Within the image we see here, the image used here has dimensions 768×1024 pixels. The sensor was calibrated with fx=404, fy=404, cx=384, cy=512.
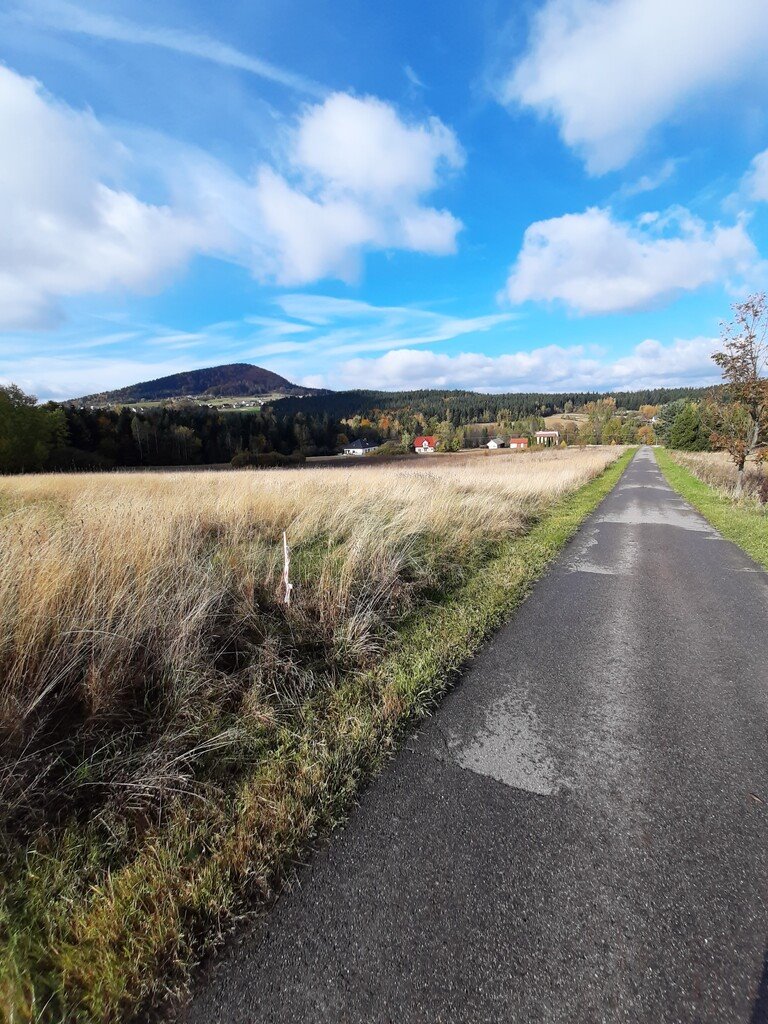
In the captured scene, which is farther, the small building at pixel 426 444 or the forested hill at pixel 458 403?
the forested hill at pixel 458 403

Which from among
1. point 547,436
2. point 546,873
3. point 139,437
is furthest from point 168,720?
point 547,436

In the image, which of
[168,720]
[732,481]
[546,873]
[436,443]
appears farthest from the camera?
[436,443]

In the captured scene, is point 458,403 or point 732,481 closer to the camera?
point 732,481

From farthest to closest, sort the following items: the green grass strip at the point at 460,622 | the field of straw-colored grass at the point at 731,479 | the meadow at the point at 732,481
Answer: the field of straw-colored grass at the point at 731,479 < the meadow at the point at 732,481 < the green grass strip at the point at 460,622

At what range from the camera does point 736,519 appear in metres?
10.7

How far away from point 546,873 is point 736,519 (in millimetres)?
12400

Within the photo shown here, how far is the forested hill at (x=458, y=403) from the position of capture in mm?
150500

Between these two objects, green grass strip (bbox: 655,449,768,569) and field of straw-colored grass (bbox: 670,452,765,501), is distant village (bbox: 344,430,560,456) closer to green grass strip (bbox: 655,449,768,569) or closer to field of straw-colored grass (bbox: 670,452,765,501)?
field of straw-colored grass (bbox: 670,452,765,501)

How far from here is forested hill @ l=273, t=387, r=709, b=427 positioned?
150 metres

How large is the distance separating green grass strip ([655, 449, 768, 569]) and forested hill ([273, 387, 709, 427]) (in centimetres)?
12574

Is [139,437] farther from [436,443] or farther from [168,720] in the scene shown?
[168,720]

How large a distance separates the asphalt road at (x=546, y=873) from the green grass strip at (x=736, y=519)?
233 inches

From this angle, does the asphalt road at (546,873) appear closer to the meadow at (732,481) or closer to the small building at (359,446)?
the meadow at (732,481)

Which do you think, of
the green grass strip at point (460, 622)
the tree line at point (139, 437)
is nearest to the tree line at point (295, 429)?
the tree line at point (139, 437)
